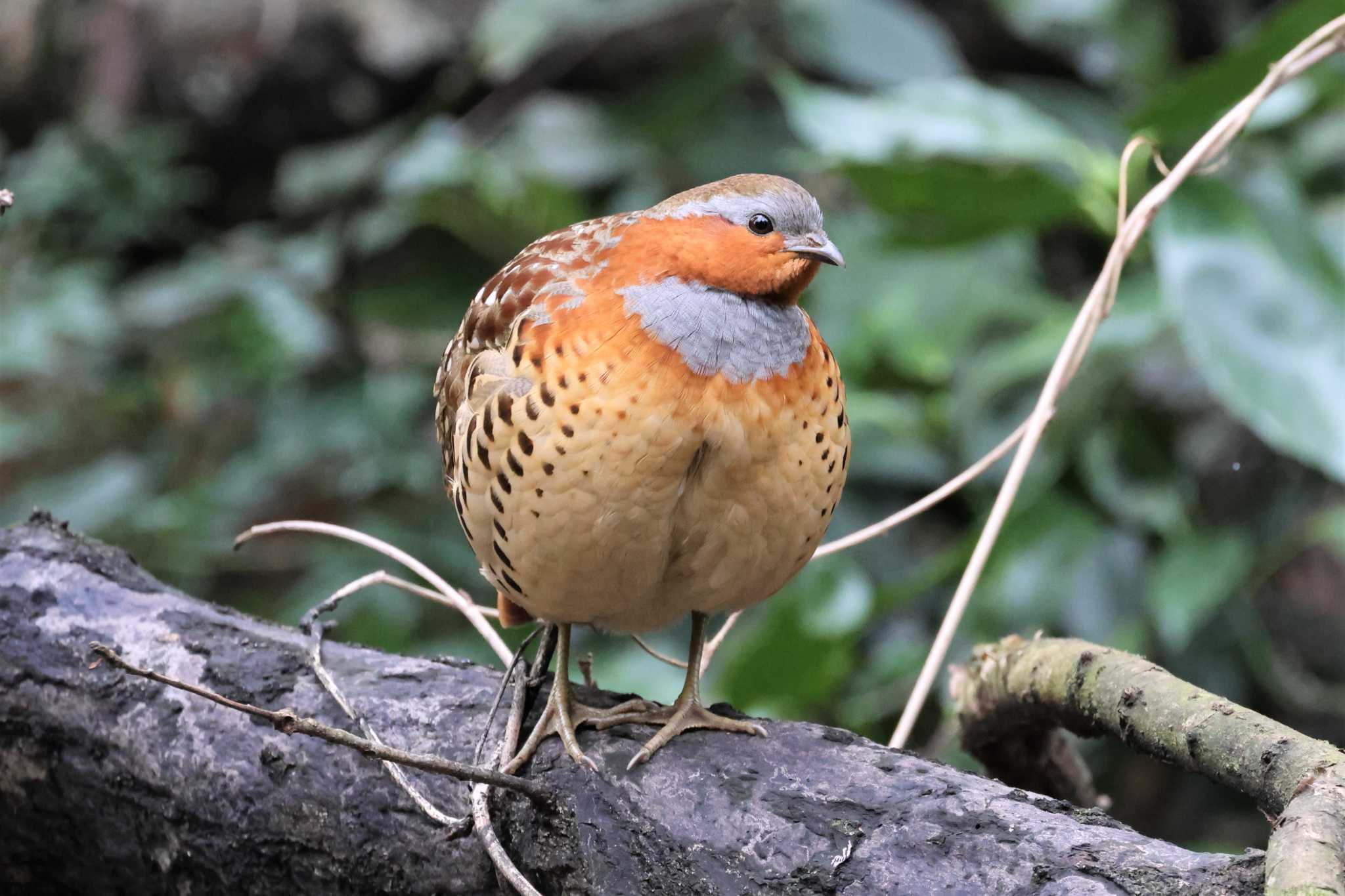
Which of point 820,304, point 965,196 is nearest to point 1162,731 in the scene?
point 965,196

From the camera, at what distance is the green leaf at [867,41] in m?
4.66

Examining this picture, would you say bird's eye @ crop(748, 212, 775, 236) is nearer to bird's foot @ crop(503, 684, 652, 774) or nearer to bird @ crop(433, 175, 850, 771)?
bird @ crop(433, 175, 850, 771)

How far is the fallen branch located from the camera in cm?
106

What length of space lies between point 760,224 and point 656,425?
34 centimetres

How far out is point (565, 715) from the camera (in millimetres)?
1762

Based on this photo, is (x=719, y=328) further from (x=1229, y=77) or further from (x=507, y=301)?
(x=1229, y=77)

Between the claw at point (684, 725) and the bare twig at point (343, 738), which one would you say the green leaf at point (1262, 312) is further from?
the bare twig at point (343, 738)

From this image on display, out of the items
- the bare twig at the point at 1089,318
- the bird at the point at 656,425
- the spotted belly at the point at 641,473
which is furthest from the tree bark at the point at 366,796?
the bare twig at the point at 1089,318

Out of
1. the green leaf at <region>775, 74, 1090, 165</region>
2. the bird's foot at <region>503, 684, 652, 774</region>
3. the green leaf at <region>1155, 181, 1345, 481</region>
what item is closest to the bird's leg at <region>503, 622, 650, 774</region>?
the bird's foot at <region>503, 684, 652, 774</region>

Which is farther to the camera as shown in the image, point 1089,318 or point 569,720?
point 1089,318

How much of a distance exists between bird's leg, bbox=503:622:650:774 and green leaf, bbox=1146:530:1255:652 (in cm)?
207

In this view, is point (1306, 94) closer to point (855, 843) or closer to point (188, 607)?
point (855, 843)

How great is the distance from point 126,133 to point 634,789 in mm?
4167

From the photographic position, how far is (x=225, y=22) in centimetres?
563
